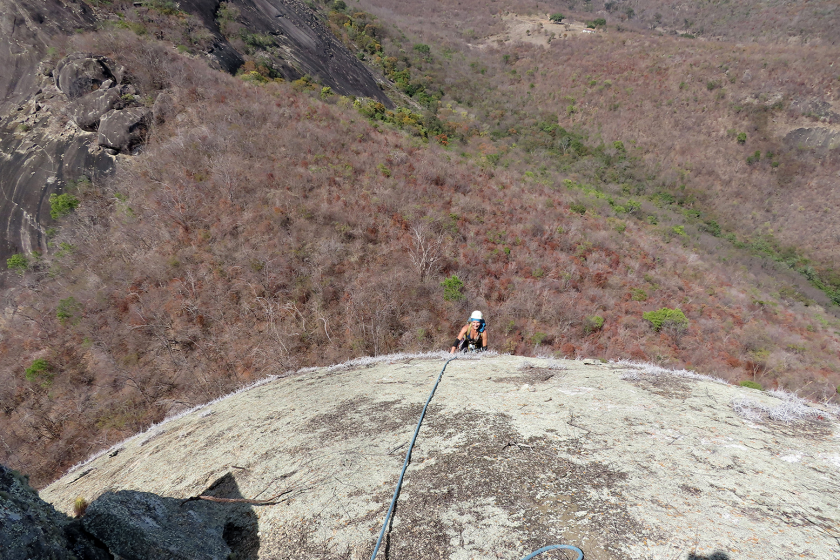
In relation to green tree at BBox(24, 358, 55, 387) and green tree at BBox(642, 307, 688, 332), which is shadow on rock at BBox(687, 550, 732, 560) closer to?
green tree at BBox(24, 358, 55, 387)

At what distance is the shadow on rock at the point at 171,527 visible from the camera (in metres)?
2.47

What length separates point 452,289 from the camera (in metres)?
10.4

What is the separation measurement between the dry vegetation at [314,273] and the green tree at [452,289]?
113 millimetres

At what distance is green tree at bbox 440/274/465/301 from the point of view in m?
10.2

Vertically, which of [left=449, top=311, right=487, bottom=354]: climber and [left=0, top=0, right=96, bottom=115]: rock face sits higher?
[left=0, top=0, right=96, bottom=115]: rock face

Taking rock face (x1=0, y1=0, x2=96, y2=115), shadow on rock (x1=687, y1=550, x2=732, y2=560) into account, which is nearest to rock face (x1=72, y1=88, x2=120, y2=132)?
rock face (x1=0, y1=0, x2=96, y2=115)

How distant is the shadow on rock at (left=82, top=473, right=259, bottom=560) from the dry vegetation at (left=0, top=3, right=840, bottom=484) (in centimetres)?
432

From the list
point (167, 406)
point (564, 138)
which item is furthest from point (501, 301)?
point (564, 138)

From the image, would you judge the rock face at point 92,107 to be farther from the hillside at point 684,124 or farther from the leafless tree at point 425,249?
the hillside at point 684,124

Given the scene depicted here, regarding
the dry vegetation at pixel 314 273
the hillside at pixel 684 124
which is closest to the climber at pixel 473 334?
the dry vegetation at pixel 314 273

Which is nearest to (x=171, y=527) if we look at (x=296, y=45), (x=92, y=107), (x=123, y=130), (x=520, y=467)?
(x=520, y=467)

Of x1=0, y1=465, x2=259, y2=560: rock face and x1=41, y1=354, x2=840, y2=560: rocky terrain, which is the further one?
x1=41, y1=354, x2=840, y2=560: rocky terrain

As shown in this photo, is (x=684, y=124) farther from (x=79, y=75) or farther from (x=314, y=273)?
(x=79, y=75)

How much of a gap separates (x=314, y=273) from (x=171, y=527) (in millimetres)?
7197
